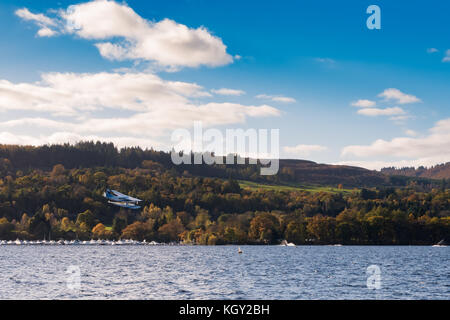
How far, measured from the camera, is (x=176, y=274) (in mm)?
88188

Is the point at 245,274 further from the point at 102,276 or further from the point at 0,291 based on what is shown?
the point at 0,291

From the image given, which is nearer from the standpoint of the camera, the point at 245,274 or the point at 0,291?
the point at 0,291
